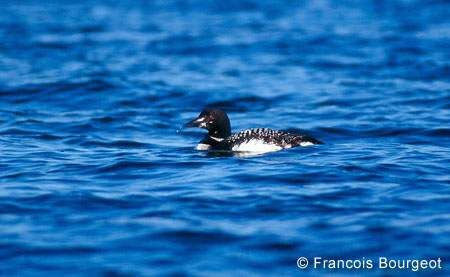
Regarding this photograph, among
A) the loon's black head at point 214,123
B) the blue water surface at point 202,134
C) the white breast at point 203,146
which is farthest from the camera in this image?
the loon's black head at point 214,123

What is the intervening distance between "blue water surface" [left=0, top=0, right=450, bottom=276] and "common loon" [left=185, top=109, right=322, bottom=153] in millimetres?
242

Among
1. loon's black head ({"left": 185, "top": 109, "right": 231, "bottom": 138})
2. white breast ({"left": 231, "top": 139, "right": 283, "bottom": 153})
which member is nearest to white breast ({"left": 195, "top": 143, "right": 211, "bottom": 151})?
loon's black head ({"left": 185, "top": 109, "right": 231, "bottom": 138})

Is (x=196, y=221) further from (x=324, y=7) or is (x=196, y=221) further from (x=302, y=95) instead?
(x=324, y=7)

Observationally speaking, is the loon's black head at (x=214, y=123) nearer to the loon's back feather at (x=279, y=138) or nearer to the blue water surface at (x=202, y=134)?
the blue water surface at (x=202, y=134)

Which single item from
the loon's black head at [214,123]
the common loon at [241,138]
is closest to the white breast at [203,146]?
the common loon at [241,138]

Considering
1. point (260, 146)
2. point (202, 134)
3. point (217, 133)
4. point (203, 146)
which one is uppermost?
point (202, 134)

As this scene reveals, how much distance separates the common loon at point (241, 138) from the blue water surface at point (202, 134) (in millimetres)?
242

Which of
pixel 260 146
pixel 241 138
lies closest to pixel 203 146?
pixel 241 138

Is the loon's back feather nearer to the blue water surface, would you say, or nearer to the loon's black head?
the blue water surface

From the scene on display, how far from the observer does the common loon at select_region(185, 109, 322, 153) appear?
12.2m

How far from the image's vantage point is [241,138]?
12469 mm

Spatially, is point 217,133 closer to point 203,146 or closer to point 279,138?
point 203,146

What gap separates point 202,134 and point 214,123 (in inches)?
69.3

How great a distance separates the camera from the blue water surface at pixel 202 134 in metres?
8.28
